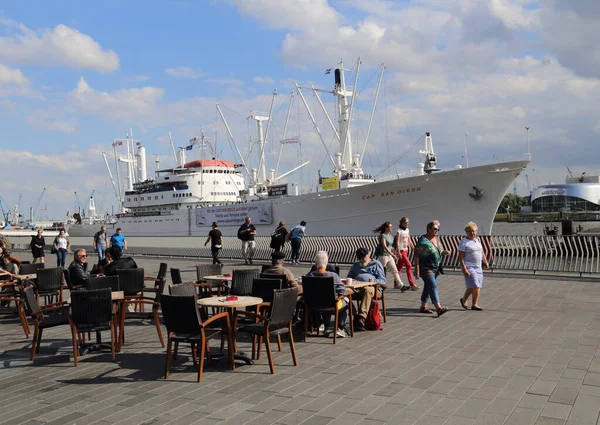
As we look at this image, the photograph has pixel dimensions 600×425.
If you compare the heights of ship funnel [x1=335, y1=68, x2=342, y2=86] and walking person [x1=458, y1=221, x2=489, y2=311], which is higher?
ship funnel [x1=335, y1=68, x2=342, y2=86]

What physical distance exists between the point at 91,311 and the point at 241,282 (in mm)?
2473

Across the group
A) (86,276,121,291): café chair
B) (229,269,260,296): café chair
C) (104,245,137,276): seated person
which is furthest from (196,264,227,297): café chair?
(86,276,121,291): café chair

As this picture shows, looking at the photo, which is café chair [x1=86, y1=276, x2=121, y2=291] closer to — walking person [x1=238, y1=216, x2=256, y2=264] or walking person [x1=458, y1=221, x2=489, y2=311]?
walking person [x1=458, y1=221, x2=489, y2=311]

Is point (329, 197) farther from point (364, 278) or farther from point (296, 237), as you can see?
point (364, 278)

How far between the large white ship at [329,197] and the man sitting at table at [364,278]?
26.5 m

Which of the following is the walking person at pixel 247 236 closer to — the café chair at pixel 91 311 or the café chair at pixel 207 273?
the café chair at pixel 207 273

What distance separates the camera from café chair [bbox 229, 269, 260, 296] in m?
8.35

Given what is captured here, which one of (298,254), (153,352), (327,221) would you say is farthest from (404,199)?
(153,352)

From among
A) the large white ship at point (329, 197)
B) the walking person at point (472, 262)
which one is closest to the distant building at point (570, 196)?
the large white ship at point (329, 197)

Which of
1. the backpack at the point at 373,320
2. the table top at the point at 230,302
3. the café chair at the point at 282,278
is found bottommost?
the backpack at the point at 373,320

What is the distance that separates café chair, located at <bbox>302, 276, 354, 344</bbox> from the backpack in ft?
2.75

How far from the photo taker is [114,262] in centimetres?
962

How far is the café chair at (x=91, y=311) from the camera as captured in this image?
6.45 m

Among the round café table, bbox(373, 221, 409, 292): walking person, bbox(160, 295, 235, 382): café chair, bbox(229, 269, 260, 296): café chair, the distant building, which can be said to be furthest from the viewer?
the distant building
